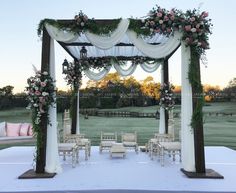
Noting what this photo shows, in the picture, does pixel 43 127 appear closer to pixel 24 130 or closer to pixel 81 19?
pixel 81 19

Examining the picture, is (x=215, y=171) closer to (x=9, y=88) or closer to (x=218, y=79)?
(x=218, y=79)

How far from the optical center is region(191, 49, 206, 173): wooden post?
7676 mm

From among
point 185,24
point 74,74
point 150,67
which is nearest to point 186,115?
point 185,24

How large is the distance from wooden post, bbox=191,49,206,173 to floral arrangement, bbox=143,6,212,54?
1.03 feet

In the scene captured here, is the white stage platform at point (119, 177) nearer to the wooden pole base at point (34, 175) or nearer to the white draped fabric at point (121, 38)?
the wooden pole base at point (34, 175)

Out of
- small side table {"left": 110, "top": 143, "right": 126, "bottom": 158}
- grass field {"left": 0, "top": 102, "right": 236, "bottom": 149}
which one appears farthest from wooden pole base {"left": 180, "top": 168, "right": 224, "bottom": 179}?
grass field {"left": 0, "top": 102, "right": 236, "bottom": 149}

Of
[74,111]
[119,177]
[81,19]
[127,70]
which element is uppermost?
[81,19]

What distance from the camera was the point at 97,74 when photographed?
12.0 m

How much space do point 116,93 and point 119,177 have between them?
1194cm

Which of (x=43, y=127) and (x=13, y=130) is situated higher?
(x=43, y=127)

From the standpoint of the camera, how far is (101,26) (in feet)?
26.1

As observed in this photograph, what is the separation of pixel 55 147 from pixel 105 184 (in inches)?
69.6

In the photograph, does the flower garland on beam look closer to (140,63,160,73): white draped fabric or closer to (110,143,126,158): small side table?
(110,143,126,158): small side table

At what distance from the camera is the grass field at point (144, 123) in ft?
60.4
